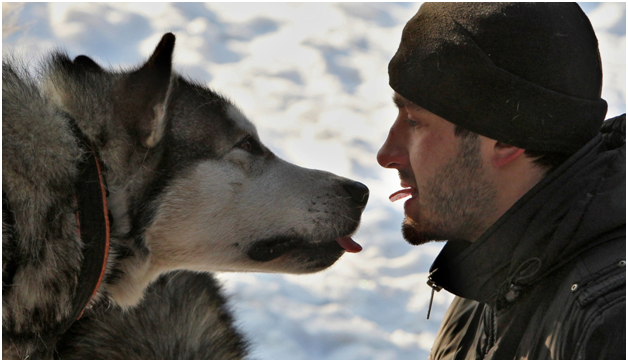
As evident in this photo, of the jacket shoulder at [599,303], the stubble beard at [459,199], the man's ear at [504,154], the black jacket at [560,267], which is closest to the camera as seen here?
the jacket shoulder at [599,303]

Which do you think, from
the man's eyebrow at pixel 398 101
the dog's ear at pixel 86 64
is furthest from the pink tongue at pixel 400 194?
the dog's ear at pixel 86 64

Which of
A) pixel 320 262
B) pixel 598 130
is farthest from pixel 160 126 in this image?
pixel 598 130

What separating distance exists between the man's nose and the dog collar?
1560 millimetres

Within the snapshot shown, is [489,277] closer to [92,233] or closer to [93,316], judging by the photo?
[92,233]

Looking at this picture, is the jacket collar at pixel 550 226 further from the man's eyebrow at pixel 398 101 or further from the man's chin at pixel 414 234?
the man's eyebrow at pixel 398 101

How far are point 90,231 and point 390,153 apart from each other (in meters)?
1.71

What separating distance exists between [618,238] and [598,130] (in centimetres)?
76

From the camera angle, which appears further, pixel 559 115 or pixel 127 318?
pixel 127 318

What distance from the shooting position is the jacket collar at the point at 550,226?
268 cm

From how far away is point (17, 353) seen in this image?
3123 millimetres

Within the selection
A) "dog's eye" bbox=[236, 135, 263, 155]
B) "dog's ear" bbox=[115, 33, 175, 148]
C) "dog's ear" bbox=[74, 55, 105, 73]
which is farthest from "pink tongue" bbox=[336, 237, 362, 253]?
"dog's ear" bbox=[74, 55, 105, 73]

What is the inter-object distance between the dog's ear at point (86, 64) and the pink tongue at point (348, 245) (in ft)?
6.02

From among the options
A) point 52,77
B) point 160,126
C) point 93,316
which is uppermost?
point 52,77

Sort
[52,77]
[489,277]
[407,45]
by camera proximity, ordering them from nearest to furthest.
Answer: [489,277] < [407,45] < [52,77]
